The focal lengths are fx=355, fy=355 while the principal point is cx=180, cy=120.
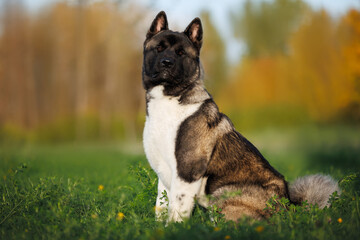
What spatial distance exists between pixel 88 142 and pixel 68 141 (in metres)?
1.49

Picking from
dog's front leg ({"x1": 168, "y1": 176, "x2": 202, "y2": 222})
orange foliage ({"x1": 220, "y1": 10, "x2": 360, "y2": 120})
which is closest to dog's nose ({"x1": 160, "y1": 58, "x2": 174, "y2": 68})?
dog's front leg ({"x1": 168, "y1": 176, "x2": 202, "y2": 222})

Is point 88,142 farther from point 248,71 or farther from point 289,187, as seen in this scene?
point 289,187

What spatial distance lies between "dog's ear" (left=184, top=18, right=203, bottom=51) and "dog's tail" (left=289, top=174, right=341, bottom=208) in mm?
2000

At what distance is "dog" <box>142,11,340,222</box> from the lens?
3674 millimetres

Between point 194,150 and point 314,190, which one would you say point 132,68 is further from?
point 314,190

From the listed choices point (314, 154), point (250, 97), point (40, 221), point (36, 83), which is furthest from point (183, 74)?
point (36, 83)

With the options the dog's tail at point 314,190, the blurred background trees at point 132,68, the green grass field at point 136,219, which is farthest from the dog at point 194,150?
the blurred background trees at point 132,68

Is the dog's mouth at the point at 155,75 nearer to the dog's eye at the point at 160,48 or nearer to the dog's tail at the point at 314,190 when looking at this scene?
the dog's eye at the point at 160,48

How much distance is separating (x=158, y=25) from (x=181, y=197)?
6.71 ft

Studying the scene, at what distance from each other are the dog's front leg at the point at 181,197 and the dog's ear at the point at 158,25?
178 cm

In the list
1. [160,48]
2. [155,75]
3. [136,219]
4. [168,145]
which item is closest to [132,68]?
[160,48]

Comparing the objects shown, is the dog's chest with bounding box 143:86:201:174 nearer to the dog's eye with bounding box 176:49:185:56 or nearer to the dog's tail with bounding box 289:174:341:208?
the dog's eye with bounding box 176:49:185:56

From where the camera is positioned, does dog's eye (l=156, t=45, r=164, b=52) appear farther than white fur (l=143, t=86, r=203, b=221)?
Yes

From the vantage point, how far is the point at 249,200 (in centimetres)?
370
